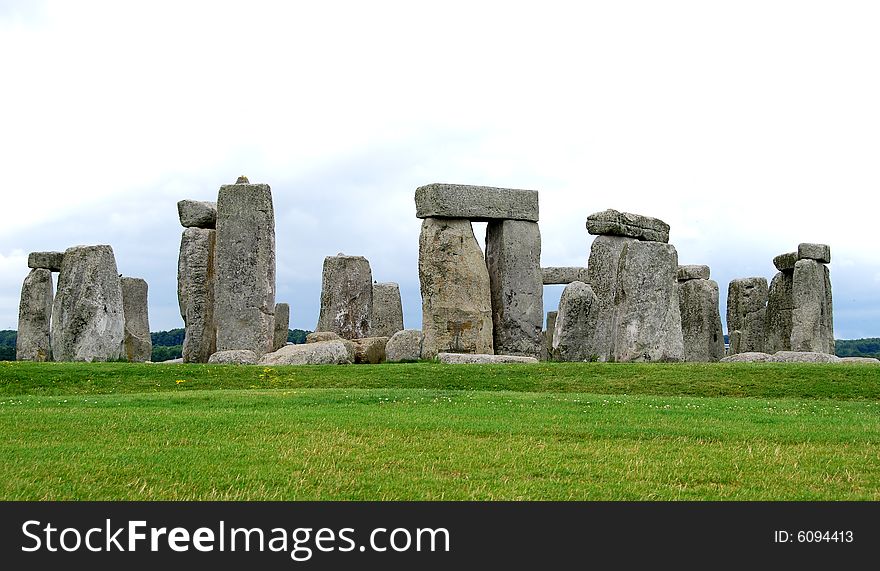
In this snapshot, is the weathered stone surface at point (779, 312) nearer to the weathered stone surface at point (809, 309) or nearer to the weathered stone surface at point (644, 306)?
the weathered stone surface at point (809, 309)

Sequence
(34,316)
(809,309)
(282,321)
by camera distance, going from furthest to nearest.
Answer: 1. (282,321)
2. (34,316)
3. (809,309)

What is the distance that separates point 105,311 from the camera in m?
22.4

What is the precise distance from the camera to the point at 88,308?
22141 millimetres

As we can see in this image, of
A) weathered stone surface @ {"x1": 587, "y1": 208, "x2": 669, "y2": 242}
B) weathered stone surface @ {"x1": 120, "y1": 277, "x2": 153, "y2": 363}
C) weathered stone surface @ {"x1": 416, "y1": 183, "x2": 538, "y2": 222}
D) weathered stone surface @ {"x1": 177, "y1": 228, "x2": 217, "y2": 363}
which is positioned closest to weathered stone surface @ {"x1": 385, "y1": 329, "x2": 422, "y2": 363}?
weathered stone surface @ {"x1": 416, "y1": 183, "x2": 538, "y2": 222}

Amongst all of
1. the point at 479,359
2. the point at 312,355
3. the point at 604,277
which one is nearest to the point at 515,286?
the point at 604,277

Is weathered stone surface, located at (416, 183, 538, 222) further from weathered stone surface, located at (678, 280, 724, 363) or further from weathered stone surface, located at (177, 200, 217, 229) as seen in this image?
weathered stone surface, located at (678, 280, 724, 363)

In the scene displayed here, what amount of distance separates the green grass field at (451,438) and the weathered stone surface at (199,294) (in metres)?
5.16

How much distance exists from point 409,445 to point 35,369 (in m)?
10.9

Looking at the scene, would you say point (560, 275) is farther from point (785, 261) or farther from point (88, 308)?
point (88, 308)

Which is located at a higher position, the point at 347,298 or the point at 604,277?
the point at 604,277

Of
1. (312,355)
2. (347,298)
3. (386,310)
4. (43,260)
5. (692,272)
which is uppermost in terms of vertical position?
(43,260)

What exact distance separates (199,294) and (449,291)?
17.9 ft

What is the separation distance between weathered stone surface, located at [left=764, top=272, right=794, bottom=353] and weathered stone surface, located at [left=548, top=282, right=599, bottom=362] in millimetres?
9166
